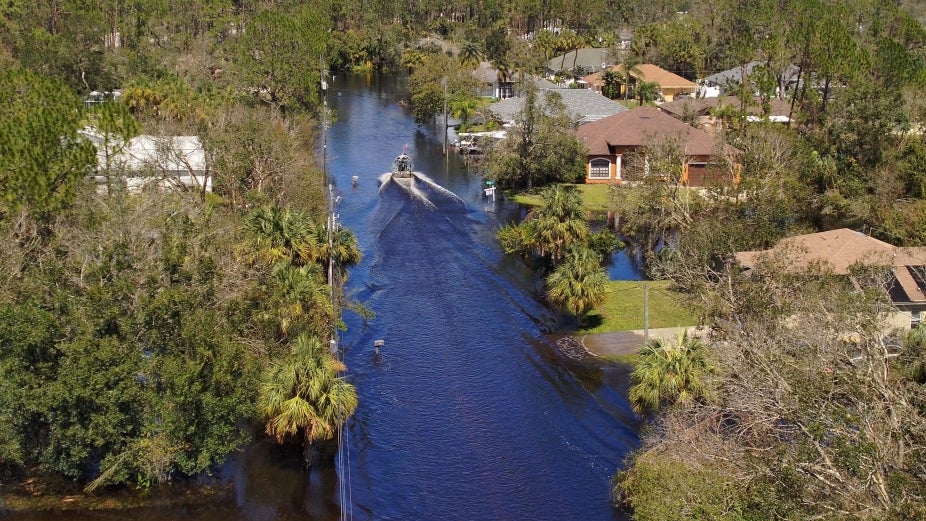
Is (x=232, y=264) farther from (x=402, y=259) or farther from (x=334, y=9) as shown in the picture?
(x=334, y=9)

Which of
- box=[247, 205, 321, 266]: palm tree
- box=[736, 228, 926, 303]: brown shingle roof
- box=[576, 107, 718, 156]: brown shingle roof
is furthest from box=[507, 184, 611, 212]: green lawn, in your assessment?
box=[247, 205, 321, 266]: palm tree

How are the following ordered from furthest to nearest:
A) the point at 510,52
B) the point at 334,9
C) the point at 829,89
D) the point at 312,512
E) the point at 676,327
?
the point at 334,9 < the point at 510,52 < the point at 829,89 < the point at 676,327 < the point at 312,512

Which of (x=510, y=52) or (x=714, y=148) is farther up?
(x=510, y=52)

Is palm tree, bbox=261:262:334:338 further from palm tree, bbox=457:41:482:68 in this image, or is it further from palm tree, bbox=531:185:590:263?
palm tree, bbox=457:41:482:68

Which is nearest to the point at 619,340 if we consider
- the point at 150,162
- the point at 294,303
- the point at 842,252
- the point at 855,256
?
the point at 842,252

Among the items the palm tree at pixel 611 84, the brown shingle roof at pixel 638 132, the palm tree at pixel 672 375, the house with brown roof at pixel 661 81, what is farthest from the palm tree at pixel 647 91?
the palm tree at pixel 672 375

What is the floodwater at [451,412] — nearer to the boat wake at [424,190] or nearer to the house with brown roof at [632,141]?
the boat wake at [424,190]

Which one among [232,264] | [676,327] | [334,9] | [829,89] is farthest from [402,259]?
Answer: [334,9]
